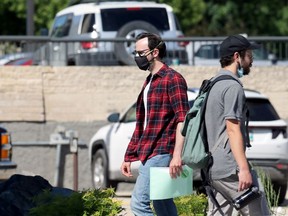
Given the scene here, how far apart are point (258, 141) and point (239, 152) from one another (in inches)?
303

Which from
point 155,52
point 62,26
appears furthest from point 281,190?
point 62,26

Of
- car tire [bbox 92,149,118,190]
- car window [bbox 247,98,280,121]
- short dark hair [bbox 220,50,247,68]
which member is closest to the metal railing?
car tire [bbox 92,149,118,190]

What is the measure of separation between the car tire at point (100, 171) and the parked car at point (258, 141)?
0.12 ft

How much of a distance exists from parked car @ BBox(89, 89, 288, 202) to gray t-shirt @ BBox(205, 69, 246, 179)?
7.02m

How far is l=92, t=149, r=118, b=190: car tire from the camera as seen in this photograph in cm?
1620

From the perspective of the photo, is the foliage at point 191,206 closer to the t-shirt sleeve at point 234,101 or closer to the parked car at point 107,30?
the t-shirt sleeve at point 234,101

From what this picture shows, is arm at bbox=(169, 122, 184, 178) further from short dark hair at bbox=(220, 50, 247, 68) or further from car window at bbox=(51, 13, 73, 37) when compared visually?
car window at bbox=(51, 13, 73, 37)

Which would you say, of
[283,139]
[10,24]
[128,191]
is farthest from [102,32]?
[10,24]

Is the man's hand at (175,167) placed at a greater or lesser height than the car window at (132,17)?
greater

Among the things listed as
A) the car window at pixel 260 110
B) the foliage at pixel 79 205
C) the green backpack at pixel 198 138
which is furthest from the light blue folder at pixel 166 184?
the car window at pixel 260 110

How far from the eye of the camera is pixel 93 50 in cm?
1916

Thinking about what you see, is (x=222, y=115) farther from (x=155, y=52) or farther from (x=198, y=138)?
(x=155, y=52)

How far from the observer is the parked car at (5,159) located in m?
12.9

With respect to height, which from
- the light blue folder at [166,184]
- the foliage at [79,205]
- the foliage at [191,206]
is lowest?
the foliage at [191,206]
